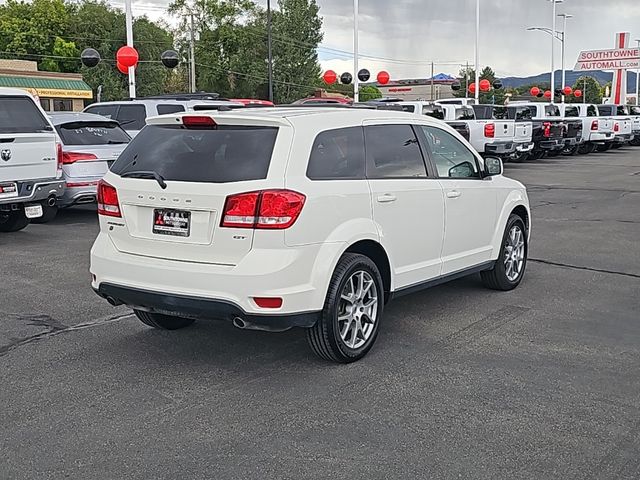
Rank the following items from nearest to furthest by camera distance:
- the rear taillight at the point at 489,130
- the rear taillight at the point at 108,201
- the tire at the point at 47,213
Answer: the rear taillight at the point at 108,201
the tire at the point at 47,213
the rear taillight at the point at 489,130

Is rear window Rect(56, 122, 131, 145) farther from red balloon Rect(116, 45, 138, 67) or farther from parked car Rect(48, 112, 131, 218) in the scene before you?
red balloon Rect(116, 45, 138, 67)

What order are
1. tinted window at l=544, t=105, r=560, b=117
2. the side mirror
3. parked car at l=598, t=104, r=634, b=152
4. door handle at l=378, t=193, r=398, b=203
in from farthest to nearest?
parked car at l=598, t=104, r=634, b=152 → tinted window at l=544, t=105, r=560, b=117 → the side mirror → door handle at l=378, t=193, r=398, b=203

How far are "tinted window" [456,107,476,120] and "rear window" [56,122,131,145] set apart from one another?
12545mm

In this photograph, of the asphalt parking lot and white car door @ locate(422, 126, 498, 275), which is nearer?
the asphalt parking lot

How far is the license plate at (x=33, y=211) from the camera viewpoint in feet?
35.2

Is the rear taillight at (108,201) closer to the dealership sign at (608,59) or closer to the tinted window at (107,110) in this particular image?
the tinted window at (107,110)

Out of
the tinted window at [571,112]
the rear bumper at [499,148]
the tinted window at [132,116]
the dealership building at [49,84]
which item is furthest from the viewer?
the dealership building at [49,84]

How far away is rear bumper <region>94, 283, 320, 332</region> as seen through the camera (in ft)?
17.0

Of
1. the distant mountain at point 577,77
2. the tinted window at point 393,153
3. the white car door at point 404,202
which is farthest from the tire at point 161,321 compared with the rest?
the distant mountain at point 577,77

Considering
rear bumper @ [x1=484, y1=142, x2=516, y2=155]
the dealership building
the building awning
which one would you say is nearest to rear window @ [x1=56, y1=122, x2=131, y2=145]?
rear bumper @ [x1=484, y1=142, x2=516, y2=155]

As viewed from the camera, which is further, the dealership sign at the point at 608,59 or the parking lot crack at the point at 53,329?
the dealership sign at the point at 608,59

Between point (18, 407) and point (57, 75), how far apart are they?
6413cm

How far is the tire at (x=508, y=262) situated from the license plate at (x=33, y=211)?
614 cm

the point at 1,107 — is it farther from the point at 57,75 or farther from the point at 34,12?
the point at 34,12
